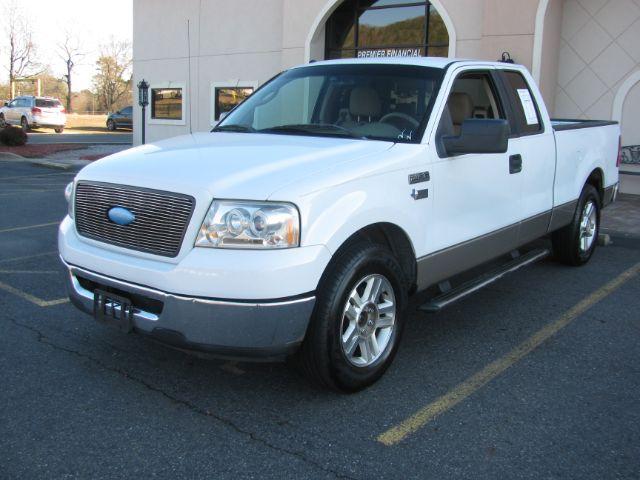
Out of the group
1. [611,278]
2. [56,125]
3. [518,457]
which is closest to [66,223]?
[518,457]

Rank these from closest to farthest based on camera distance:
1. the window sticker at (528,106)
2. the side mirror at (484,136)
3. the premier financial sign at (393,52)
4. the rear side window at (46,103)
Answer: the side mirror at (484,136), the window sticker at (528,106), the premier financial sign at (393,52), the rear side window at (46,103)

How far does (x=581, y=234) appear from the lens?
696cm

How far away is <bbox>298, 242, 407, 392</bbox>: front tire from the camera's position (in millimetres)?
3570

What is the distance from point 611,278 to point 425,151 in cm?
346

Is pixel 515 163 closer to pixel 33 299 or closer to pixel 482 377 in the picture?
pixel 482 377

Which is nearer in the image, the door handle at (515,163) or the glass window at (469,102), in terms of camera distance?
the glass window at (469,102)

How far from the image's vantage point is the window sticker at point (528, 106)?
5.70m

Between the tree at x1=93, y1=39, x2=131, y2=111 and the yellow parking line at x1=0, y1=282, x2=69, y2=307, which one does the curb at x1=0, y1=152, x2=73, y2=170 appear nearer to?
the yellow parking line at x1=0, y1=282, x2=69, y2=307

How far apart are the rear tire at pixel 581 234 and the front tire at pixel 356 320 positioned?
3308mm

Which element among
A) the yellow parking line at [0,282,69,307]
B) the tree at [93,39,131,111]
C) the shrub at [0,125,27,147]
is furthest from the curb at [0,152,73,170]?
the tree at [93,39,131,111]

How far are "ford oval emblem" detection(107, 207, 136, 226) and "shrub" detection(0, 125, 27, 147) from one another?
20.8m

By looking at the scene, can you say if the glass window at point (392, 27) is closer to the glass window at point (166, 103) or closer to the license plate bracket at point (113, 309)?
the glass window at point (166, 103)

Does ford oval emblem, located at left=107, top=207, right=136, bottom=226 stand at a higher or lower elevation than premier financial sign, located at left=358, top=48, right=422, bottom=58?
lower

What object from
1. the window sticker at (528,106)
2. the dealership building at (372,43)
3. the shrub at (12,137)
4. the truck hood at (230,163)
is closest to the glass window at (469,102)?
the window sticker at (528,106)
